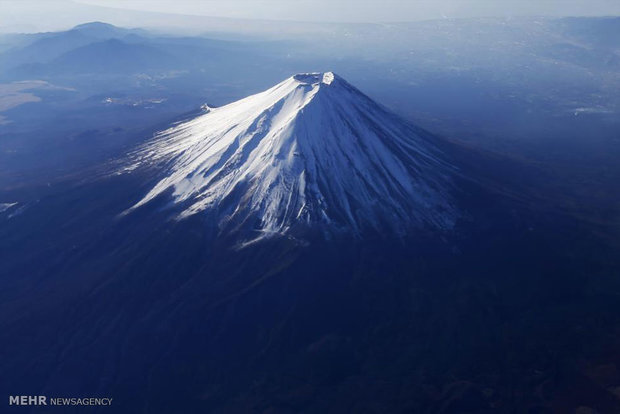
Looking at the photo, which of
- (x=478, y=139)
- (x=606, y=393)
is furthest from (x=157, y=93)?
(x=606, y=393)

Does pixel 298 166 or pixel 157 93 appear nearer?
pixel 298 166

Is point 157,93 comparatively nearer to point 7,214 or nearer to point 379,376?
point 7,214

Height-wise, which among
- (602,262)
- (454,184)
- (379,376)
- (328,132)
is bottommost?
(379,376)

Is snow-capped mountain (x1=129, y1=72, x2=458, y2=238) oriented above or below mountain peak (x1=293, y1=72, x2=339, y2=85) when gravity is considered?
below

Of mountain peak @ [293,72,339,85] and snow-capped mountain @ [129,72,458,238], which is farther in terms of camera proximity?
mountain peak @ [293,72,339,85]

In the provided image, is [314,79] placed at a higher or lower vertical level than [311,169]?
higher

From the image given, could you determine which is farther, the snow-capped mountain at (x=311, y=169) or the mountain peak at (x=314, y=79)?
the mountain peak at (x=314, y=79)

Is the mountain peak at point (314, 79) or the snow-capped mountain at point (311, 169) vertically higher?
the mountain peak at point (314, 79)

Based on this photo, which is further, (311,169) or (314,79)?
(314,79)
